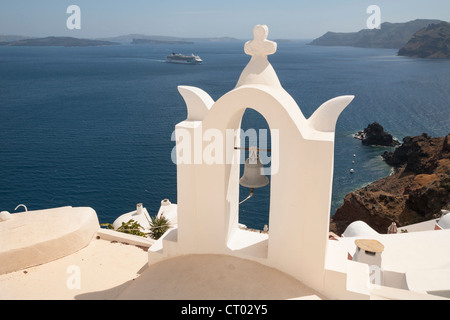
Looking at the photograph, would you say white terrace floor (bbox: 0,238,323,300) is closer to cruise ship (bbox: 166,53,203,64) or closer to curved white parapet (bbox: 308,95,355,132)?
curved white parapet (bbox: 308,95,355,132)

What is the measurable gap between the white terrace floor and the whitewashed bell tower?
172mm

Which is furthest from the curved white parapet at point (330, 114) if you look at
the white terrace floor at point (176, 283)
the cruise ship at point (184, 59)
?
the cruise ship at point (184, 59)

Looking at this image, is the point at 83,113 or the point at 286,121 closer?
the point at 286,121

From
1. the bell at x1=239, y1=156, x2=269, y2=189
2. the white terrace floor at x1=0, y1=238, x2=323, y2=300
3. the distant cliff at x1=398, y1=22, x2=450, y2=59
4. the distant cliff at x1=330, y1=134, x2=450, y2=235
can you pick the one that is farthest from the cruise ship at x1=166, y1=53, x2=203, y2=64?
the bell at x1=239, y1=156, x2=269, y2=189

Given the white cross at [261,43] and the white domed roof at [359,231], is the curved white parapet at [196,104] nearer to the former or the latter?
the white cross at [261,43]

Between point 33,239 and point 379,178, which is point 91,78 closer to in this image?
point 379,178

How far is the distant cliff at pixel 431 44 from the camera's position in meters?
139

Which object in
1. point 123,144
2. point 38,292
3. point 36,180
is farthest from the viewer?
point 123,144

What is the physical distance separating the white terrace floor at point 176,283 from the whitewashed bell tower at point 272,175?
0.17 meters

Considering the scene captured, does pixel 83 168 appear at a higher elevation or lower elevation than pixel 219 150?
lower

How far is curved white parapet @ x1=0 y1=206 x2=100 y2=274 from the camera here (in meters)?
7.82

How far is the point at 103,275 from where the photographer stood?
7988mm

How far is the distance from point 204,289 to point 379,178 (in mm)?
40331
